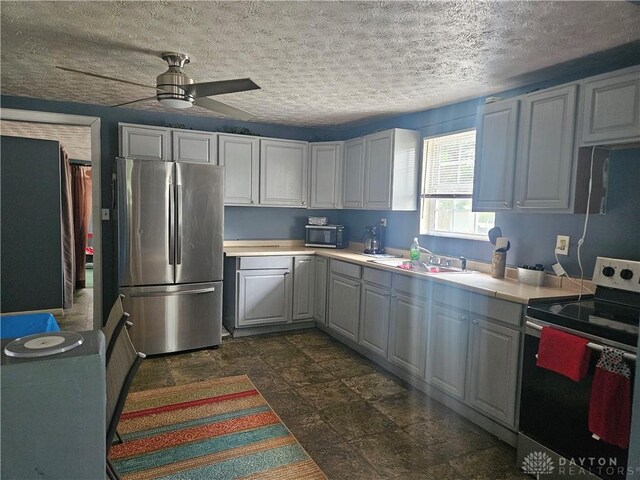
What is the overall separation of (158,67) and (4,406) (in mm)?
2573

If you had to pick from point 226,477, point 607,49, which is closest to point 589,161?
point 607,49

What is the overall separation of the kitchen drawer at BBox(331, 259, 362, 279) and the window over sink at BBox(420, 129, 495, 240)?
2.43 ft

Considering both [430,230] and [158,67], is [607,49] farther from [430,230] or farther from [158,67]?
[158,67]

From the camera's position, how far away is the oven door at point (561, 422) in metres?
1.88

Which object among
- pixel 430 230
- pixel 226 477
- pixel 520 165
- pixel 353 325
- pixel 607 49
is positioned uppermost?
pixel 607 49

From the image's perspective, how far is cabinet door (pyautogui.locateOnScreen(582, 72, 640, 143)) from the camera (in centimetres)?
210

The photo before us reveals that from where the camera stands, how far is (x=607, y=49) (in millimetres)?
2299

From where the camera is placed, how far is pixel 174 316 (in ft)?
12.6

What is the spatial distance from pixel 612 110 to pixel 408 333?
1.94 meters

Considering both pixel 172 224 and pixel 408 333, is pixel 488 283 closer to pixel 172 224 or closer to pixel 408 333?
pixel 408 333

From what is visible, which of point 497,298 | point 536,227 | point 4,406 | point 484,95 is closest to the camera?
point 4,406

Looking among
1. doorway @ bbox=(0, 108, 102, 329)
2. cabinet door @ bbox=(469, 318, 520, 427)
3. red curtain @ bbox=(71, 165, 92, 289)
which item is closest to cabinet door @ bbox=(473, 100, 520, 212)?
cabinet door @ bbox=(469, 318, 520, 427)

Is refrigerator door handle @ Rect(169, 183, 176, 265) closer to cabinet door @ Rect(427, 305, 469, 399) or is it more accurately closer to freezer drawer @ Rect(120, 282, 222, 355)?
freezer drawer @ Rect(120, 282, 222, 355)

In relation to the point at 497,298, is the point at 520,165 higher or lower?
higher
